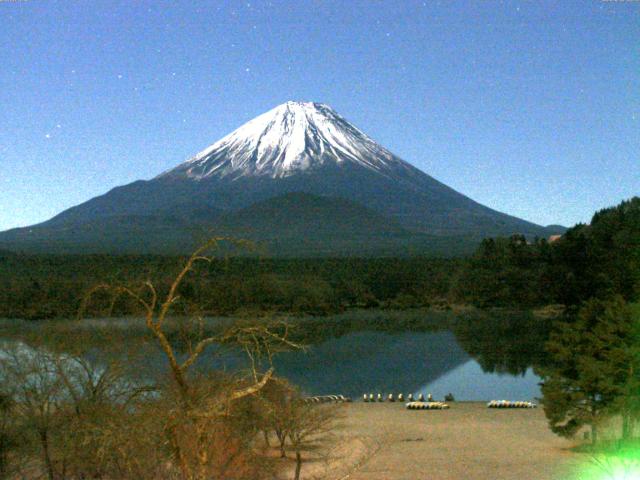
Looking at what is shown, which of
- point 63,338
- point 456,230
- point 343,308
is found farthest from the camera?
point 456,230

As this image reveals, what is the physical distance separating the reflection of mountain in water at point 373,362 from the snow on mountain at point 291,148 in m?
98.9

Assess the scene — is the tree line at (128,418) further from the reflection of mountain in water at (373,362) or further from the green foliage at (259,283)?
the green foliage at (259,283)

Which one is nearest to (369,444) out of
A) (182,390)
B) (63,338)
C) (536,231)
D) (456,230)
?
(63,338)

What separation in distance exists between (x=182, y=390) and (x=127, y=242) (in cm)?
8890

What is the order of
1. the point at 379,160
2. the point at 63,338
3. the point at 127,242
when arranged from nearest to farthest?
the point at 63,338
the point at 127,242
the point at 379,160

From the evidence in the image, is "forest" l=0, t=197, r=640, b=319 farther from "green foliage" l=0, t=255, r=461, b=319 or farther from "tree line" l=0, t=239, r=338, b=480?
"tree line" l=0, t=239, r=338, b=480

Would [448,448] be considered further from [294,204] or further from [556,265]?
[294,204]

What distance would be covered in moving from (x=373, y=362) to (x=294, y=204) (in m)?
84.6

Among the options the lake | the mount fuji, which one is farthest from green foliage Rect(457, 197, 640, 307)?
the mount fuji

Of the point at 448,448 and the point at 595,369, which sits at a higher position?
the point at 595,369

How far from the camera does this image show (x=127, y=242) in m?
91.0

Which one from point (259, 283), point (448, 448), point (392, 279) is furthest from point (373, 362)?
point (392, 279)

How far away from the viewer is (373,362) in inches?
1292

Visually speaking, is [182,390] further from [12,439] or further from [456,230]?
[456,230]
